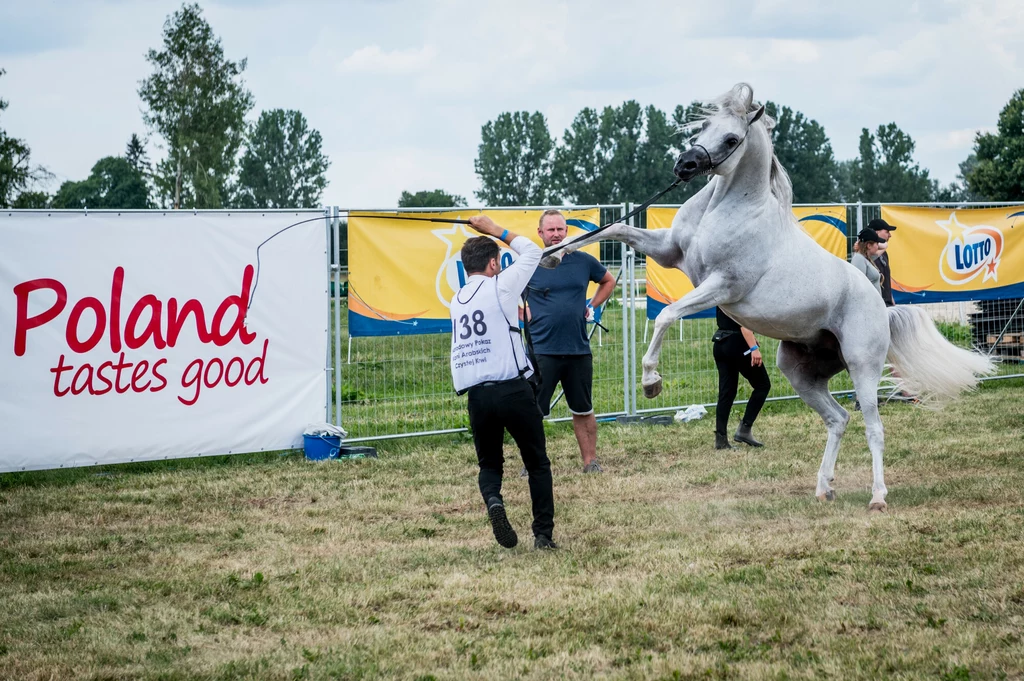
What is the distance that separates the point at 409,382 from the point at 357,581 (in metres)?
5.76

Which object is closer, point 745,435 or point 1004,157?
point 745,435

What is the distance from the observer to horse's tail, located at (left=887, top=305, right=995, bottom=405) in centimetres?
686

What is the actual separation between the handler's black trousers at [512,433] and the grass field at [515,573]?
0.33 m

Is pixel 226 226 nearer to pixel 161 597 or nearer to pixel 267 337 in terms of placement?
pixel 267 337

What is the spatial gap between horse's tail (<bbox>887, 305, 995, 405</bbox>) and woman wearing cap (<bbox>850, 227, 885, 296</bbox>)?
216 centimetres

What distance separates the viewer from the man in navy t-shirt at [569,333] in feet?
25.5

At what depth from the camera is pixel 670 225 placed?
401 inches

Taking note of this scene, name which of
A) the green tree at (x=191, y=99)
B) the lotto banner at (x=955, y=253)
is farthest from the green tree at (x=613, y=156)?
the lotto banner at (x=955, y=253)

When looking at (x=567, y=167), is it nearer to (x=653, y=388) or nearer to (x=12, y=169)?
(x=12, y=169)

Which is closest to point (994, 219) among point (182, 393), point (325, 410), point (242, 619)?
point (325, 410)

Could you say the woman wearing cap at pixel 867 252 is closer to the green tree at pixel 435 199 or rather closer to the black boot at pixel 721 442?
the black boot at pixel 721 442

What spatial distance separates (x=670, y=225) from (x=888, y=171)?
2680 inches

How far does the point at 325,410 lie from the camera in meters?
8.73

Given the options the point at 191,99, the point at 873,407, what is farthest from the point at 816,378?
the point at 191,99
